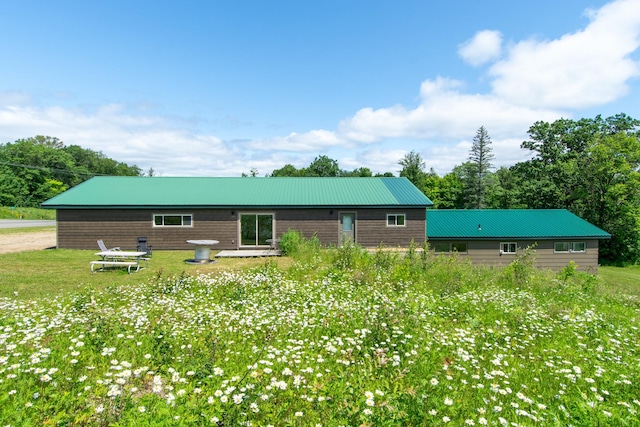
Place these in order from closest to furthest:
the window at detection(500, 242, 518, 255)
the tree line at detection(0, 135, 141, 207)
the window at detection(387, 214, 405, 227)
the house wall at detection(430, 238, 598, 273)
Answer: the window at detection(387, 214, 405, 227) < the house wall at detection(430, 238, 598, 273) < the window at detection(500, 242, 518, 255) < the tree line at detection(0, 135, 141, 207)

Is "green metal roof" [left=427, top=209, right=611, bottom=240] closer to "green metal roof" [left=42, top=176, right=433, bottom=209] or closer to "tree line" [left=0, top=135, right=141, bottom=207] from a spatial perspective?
"green metal roof" [left=42, top=176, right=433, bottom=209]

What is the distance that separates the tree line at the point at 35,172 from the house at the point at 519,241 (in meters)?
60.6

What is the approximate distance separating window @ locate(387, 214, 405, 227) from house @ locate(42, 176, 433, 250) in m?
0.06

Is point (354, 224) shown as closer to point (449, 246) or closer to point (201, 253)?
point (449, 246)

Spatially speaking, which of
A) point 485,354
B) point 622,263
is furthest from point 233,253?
point 622,263

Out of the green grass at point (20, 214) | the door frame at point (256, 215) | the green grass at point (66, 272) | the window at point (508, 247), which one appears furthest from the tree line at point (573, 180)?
the green grass at point (66, 272)

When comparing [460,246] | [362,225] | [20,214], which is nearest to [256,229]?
[362,225]

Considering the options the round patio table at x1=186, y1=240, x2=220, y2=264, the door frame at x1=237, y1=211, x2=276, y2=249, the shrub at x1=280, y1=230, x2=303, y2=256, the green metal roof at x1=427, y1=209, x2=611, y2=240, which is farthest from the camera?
the green metal roof at x1=427, y1=209, x2=611, y2=240

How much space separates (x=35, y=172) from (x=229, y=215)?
5774cm

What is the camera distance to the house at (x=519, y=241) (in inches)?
914

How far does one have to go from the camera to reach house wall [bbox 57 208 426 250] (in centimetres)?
1920

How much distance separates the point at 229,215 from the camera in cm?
1994

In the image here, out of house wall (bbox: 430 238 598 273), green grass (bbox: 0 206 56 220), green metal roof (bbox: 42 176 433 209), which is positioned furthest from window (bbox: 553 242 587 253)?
green grass (bbox: 0 206 56 220)

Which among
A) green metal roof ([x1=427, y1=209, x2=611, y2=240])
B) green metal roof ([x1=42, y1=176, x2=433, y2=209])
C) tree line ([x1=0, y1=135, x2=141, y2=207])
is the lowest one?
green metal roof ([x1=427, y1=209, x2=611, y2=240])
